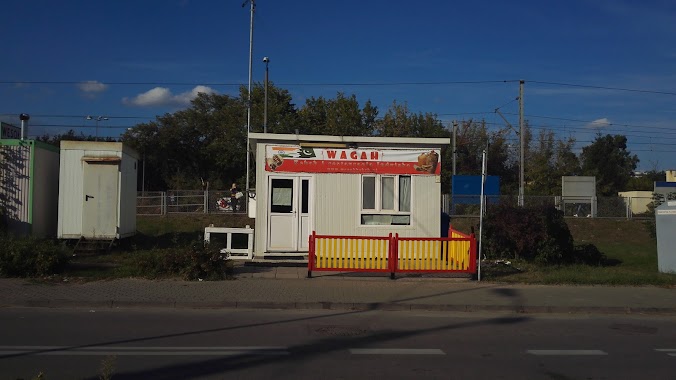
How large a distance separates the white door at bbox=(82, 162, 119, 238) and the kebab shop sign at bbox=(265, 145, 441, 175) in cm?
453

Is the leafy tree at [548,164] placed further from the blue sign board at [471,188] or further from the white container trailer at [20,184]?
the white container trailer at [20,184]

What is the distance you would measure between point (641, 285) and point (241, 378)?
1135 cm

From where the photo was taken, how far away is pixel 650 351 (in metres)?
8.43

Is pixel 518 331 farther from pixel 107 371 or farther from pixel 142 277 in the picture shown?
pixel 142 277

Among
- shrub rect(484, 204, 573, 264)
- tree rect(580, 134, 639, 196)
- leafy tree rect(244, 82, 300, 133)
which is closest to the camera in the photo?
shrub rect(484, 204, 573, 264)

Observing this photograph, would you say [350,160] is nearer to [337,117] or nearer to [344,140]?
[344,140]

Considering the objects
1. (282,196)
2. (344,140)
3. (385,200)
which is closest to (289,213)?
(282,196)

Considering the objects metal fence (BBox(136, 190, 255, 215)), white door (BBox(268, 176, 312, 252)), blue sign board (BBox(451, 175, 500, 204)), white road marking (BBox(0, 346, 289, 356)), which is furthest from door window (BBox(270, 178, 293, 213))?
blue sign board (BBox(451, 175, 500, 204))

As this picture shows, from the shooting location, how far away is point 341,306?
37.4 feet

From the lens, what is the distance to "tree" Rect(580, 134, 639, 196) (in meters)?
71.0

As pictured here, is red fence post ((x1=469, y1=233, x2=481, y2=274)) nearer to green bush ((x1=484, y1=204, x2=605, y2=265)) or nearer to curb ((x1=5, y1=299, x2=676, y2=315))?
curb ((x1=5, y1=299, x2=676, y2=315))

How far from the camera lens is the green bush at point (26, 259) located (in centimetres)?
1318

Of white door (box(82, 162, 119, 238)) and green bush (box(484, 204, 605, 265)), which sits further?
white door (box(82, 162, 119, 238))

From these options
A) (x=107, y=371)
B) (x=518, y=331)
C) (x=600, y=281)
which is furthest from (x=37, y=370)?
(x=600, y=281)
